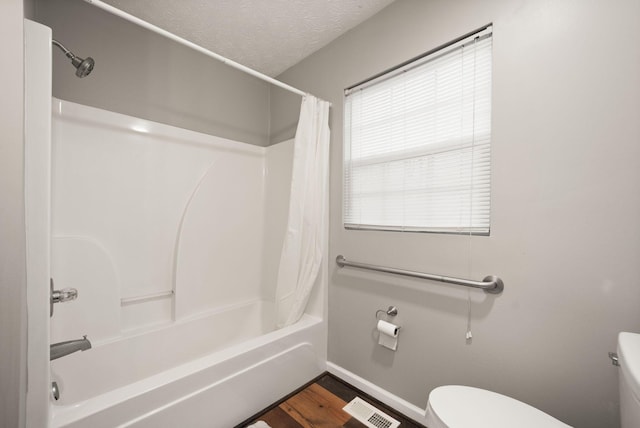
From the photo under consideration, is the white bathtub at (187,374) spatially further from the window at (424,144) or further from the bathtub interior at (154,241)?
the window at (424,144)

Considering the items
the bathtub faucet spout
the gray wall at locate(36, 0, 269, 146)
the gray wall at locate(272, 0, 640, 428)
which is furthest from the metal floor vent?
the gray wall at locate(36, 0, 269, 146)

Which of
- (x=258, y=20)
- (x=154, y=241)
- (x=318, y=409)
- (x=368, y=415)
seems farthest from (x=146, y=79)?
(x=368, y=415)

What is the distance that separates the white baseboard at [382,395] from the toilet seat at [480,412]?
17.4 inches

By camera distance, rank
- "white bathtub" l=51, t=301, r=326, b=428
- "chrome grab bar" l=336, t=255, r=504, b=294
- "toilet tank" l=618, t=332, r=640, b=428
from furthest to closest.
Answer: "chrome grab bar" l=336, t=255, r=504, b=294 < "white bathtub" l=51, t=301, r=326, b=428 < "toilet tank" l=618, t=332, r=640, b=428

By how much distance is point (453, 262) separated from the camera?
1270 millimetres

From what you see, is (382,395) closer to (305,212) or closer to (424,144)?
(305,212)

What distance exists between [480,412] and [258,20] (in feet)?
7.30

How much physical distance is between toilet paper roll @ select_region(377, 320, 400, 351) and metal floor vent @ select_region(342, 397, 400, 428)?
348 mm

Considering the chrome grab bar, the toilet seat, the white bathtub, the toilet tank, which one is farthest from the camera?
the chrome grab bar

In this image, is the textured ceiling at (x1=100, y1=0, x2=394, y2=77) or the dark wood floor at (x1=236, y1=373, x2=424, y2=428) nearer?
the dark wood floor at (x1=236, y1=373, x2=424, y2=428)

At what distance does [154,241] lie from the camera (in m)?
1.75

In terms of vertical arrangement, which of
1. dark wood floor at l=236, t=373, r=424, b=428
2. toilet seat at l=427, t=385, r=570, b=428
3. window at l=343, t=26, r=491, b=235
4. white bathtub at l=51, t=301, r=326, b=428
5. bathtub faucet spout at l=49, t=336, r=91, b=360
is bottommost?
dark wood floor at l=236, t=373, r=424, b=428

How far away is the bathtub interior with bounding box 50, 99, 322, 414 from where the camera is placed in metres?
1.45

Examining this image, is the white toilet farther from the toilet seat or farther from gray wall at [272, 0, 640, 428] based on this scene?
gray wall at [272, 0, 640, 428]
